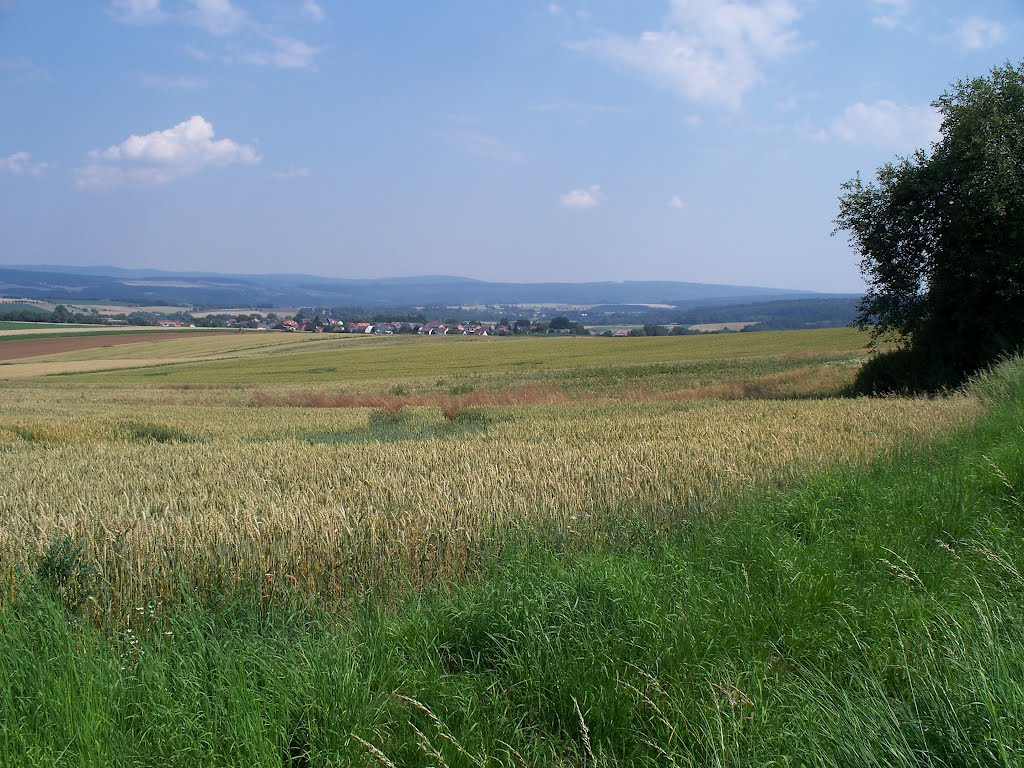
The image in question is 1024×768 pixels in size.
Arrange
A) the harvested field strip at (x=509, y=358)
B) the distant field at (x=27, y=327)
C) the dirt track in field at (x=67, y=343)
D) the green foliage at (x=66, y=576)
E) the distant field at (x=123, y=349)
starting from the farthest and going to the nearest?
the distant field at (x=27, y=327) < the dirt track in field at (x=67, y=343) < the distant field at (x=123, y=349) < the harvested field strip at (x=509, y=358) < the green foliage at (x=66, y=576)

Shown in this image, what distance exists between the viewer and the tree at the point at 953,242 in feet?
61.8

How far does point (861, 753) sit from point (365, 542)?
387 centimetres

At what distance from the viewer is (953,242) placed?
66.4ft

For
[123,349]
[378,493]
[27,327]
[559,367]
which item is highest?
[378,493]

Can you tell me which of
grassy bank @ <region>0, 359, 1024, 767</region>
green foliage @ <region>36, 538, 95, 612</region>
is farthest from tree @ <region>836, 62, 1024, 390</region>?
green foliage @ <region>36, 538, 95, 612</region>

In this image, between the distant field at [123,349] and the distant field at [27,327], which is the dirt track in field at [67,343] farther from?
the distant field at [27,327]

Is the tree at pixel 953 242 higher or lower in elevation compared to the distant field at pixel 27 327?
higher

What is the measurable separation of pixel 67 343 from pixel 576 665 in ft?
329

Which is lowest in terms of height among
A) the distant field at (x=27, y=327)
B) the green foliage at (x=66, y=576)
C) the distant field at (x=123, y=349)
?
the distant field at (x=123, y=349)

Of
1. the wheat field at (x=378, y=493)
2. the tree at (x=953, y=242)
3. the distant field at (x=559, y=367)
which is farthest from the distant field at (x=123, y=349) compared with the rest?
the tree at (x=953, y=242)

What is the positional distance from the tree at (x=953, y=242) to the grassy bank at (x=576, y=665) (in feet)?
56.7

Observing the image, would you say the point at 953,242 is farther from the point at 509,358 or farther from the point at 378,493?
the point at 509,358

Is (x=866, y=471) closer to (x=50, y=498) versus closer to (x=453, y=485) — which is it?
(x=453, y=485)

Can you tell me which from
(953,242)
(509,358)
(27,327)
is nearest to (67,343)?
(27,327)
